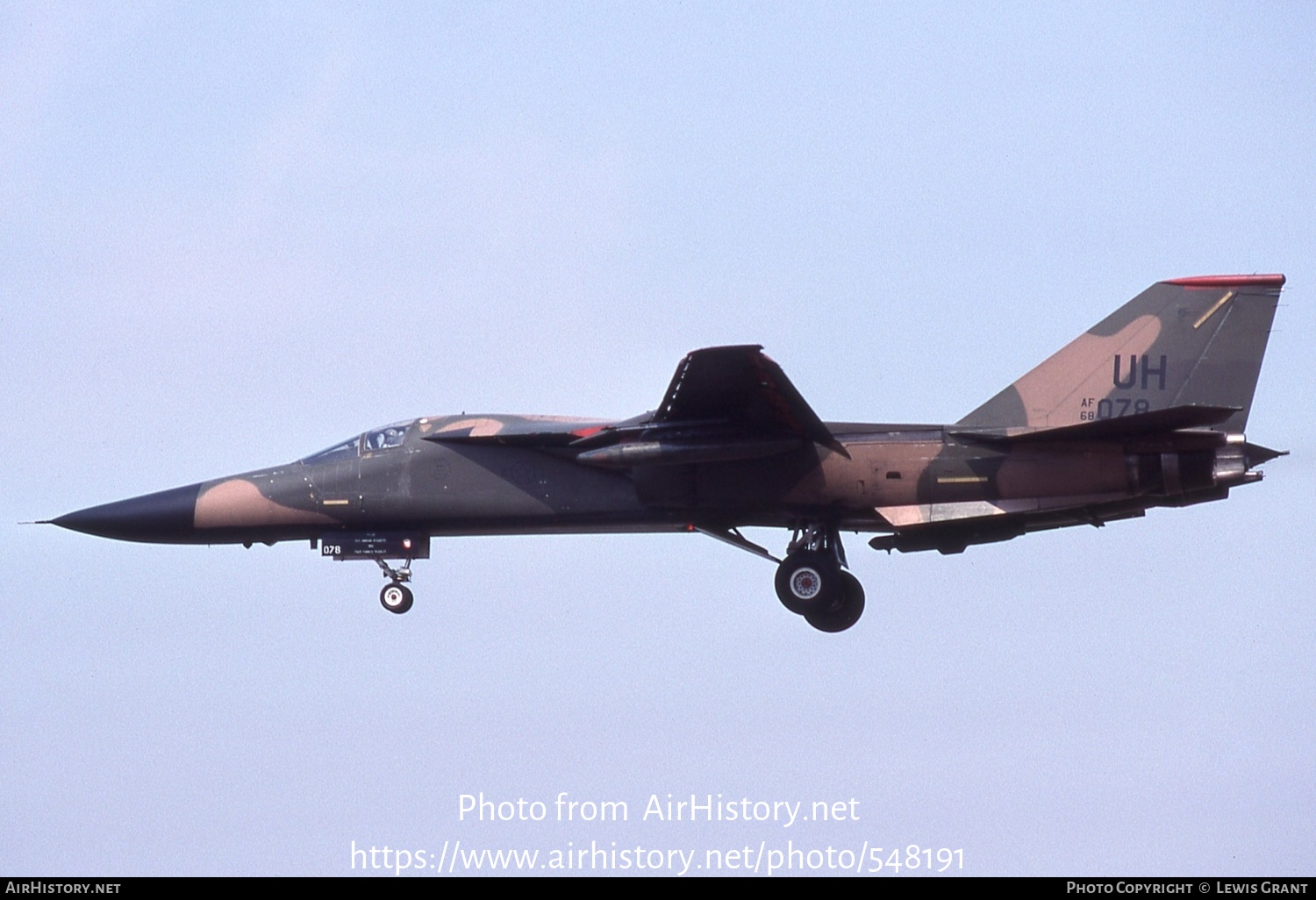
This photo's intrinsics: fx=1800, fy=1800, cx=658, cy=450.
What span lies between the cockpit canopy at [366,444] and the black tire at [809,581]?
515 cm

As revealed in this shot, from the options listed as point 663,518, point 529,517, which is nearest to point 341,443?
point 529,517

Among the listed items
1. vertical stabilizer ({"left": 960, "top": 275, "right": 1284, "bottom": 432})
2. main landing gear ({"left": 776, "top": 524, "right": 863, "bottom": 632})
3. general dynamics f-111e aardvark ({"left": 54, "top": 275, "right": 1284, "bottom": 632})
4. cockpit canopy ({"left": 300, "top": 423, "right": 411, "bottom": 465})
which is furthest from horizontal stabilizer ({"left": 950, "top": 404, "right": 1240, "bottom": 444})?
cockpit canopy ({"left": 300, "top": 423, "right": 411, "bottom": 465})

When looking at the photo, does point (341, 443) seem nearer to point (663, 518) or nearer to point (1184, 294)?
point (663, 518)

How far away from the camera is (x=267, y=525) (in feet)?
75.6

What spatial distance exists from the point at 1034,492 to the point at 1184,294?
3.01 m

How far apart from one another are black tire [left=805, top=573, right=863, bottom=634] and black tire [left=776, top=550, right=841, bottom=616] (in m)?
0.09

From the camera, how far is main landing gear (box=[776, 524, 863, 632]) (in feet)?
71.1

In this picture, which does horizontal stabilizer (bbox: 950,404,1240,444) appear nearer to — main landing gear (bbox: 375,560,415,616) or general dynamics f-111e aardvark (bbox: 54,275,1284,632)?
general dynamics f-111e aardvark (bbox: 54,275,1284,632)

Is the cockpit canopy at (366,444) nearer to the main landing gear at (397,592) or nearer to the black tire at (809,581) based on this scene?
the main landing gear at (397,592)

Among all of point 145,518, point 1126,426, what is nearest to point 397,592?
point 145,518

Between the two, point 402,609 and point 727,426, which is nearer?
point 727,426

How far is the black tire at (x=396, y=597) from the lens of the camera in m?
22.9

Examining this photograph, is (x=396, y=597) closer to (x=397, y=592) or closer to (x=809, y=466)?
(x=397, y=592)

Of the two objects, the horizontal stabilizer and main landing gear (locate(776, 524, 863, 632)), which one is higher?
the horizontal stabilizer
